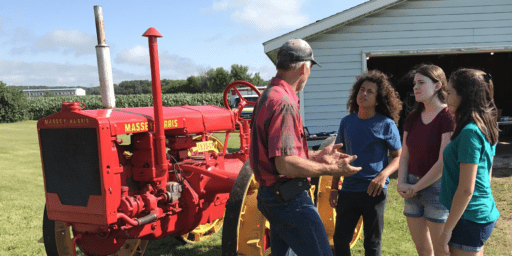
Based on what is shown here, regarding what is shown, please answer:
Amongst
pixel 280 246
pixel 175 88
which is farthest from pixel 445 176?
pixel 175 88

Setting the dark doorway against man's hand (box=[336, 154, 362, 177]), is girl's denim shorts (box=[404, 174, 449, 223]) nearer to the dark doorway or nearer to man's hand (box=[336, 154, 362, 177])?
man's hand (box=[336, 154, 362, 177])

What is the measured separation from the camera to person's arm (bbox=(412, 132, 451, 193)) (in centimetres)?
254

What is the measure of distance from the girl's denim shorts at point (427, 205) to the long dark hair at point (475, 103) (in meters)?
0.66

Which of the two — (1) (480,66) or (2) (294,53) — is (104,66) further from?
(1) (480,66)

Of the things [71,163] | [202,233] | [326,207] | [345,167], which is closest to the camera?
[345,167]

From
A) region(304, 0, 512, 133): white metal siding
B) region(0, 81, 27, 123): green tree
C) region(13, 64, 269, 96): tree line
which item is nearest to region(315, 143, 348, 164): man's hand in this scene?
region(304, 0, 512, 133): white metal siding

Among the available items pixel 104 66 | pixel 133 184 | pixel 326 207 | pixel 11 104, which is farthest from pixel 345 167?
pixel 11 104

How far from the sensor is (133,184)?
3.26 m

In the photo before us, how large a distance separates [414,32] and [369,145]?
6.56m

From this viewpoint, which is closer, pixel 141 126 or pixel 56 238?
pixel 141 126

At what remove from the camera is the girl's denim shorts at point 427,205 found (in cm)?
259

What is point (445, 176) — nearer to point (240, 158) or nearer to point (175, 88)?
point (240, 158)

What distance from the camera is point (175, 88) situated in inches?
3693

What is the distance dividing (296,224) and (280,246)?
34 centimetres
